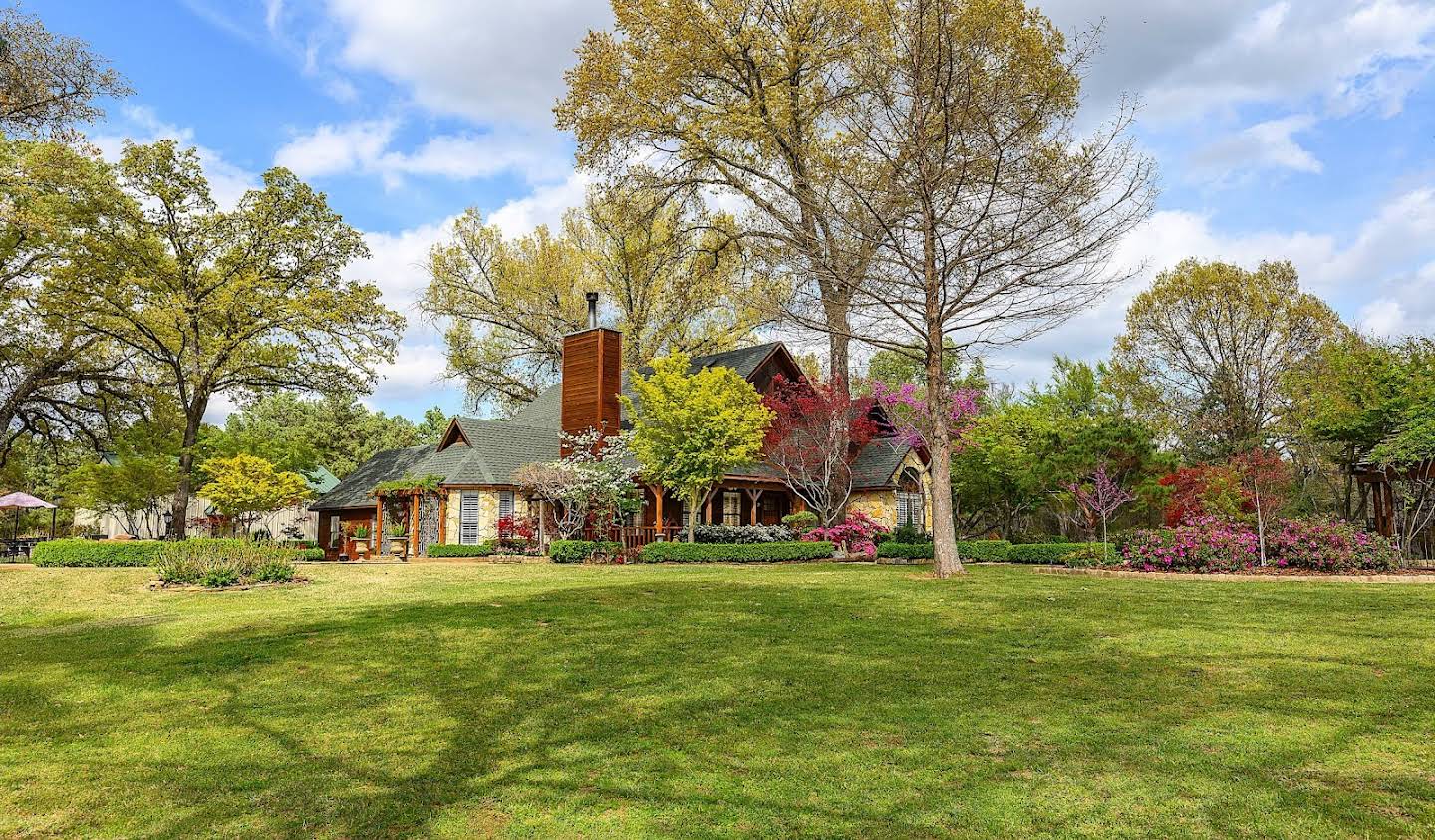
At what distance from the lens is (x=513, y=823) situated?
13.6ft

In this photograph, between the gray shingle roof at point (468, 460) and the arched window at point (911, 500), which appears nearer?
the gray shingle roof at point (468, 460)

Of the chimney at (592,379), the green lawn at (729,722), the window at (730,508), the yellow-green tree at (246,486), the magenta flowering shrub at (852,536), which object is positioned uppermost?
the chimney at (592,379)

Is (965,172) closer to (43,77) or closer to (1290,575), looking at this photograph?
(1290,575)

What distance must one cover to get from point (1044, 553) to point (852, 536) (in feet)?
15.8

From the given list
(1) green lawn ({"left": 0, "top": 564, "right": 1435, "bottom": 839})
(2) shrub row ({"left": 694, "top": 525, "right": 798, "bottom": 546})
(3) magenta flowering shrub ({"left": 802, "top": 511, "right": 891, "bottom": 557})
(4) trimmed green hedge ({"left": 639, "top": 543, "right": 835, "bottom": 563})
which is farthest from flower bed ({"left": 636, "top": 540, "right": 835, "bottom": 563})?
(1) green lawn ({"left": 0, "top": 564, "right": 1435, "bottom": 839})

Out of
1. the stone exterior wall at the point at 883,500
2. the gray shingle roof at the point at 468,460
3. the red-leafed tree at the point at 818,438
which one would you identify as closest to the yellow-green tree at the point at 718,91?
the red-leafed tree at the point at 818,438

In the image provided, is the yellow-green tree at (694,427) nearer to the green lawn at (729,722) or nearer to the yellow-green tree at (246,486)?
the yellow-green tree at (246,486)

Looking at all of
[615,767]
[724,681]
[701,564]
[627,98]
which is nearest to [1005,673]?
[724,681]

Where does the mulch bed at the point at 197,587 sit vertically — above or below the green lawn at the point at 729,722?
above

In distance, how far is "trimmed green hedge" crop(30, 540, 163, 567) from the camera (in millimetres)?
22109

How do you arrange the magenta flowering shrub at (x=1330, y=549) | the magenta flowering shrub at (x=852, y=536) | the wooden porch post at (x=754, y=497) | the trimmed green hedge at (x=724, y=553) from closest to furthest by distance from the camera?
the magenta flowering shrub at (x=1330, y=549) → the trimmed green hedge at (x=724, y=553) → the magenta flowering shrub at (x=852, y=536) → the wooden porch post at (x=754, y=497)

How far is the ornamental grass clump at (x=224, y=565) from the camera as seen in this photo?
14922 millimetres

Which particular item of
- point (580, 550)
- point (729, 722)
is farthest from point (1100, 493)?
point (729, 722)

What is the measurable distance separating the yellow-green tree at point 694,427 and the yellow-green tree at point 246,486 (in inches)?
415
